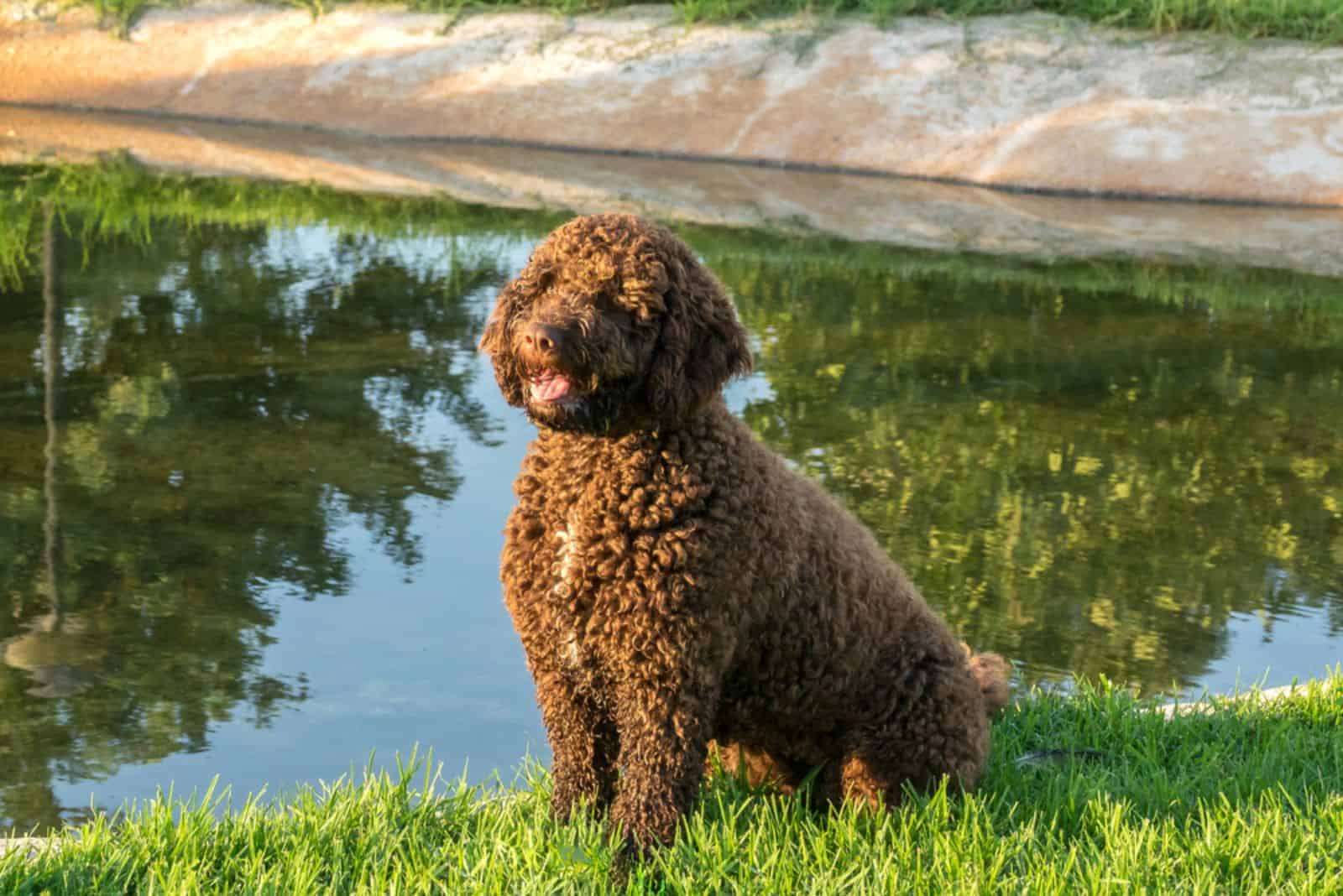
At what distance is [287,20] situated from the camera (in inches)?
743

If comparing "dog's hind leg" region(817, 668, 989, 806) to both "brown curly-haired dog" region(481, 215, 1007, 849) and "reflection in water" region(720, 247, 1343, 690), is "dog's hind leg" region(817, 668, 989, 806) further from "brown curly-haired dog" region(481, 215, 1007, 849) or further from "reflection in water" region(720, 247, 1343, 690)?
"reflection in water" region(720, 247, 1343, 690)

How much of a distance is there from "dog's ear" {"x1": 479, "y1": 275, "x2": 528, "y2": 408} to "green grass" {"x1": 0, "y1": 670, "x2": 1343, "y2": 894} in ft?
3.46

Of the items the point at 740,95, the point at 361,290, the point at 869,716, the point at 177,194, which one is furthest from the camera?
the point at 740,95

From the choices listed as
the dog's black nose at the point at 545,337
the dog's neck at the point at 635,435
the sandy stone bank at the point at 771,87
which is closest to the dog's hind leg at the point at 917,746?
the dog's neck at the point at 635,435

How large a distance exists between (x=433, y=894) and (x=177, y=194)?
11.2 meters

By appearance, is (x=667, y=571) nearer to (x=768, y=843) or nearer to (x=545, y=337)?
(x=545, y=337)

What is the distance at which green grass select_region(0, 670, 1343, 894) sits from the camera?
147 inches

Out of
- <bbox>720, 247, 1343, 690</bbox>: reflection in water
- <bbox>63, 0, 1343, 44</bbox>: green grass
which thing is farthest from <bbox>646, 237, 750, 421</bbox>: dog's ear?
<bbox>63, 0, 1343, 44</bbox>: green grass

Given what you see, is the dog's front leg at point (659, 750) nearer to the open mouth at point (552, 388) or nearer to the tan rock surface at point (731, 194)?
the open mouth at point (552, 388)

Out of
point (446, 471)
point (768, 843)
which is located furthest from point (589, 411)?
point (446, 471)

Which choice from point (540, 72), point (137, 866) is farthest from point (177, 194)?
point (137, 866)

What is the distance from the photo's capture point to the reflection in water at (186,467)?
5477 mm

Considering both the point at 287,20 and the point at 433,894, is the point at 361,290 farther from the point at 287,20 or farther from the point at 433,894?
the point at 287,20

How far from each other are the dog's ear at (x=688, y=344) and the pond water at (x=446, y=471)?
1.61 m
